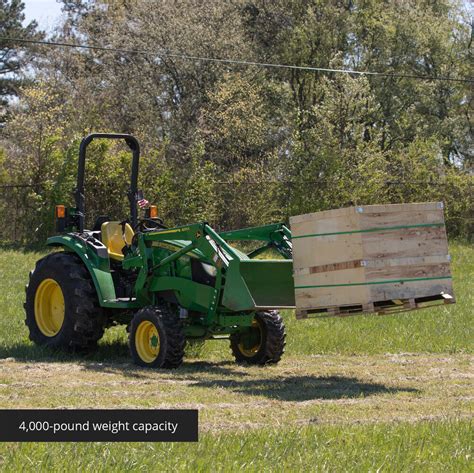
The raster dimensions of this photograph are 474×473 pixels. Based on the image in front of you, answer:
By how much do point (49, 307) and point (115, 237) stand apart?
1.32 metres

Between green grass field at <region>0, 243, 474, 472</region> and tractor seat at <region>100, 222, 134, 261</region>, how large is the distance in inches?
49.3

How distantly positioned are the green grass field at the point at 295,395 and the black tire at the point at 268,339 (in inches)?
9.2

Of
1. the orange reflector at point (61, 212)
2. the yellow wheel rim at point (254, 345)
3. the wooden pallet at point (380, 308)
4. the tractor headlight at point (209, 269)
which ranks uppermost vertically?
the orange reflector at point (61, 212)

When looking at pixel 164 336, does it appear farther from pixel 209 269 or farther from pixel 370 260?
pixel 370 260

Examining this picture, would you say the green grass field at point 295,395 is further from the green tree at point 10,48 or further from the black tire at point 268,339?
the green tree at point 10,48

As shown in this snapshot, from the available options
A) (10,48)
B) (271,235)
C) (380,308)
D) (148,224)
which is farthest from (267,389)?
(10,48)

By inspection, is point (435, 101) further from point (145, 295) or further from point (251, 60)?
point (145, 295)

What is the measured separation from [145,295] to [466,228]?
2317 cm

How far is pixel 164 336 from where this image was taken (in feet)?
37.3

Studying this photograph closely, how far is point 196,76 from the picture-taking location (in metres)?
38.9

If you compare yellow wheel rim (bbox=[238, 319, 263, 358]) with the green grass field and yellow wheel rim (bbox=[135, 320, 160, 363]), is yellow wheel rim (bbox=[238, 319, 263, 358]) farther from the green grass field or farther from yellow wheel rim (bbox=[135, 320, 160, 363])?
yellow wheel rim (bbox=[135, 320, 160, 363])

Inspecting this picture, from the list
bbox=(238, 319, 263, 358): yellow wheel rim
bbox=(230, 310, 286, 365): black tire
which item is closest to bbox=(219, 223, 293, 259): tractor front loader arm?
bbox=(230, 310, 286, 365): black tire

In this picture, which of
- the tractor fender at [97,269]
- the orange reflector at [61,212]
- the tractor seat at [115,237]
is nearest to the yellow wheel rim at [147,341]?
the tractor fender at [97,269]

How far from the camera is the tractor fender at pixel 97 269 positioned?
1238cm
